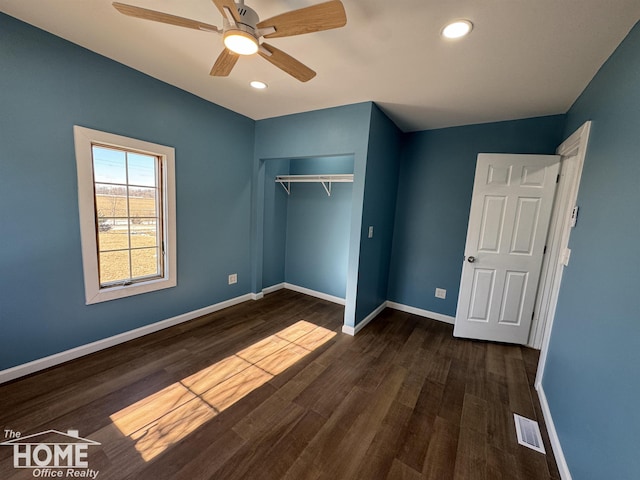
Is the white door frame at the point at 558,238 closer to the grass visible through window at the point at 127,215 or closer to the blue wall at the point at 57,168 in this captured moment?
the blue wall at the point at 57,168

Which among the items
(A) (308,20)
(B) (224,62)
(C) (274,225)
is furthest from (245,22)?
(C) (274,225)

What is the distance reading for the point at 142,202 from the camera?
2492 millimetres

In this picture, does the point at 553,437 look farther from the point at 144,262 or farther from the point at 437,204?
the point at 144,262

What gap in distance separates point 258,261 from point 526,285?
3318mm

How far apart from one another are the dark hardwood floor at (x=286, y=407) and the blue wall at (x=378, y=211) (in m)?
0.66

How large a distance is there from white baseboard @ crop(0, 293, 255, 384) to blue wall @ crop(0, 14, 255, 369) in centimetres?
5

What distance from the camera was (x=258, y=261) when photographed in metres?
3.67

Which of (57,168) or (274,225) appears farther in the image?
(274,225)

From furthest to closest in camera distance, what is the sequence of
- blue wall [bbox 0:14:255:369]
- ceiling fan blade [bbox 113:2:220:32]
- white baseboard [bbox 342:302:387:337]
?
white baseboard [bbox 342:302:387:337]
blue wall [bbox 0:14:255:369]
ceiling fan blade [bbox 113:2:220:32]

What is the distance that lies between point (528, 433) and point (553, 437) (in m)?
0.13

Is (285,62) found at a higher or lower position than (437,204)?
higher

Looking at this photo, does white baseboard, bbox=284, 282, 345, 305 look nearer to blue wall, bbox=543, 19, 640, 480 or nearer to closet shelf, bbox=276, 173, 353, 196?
closet shelf, bbox=276, 173, 353, 196

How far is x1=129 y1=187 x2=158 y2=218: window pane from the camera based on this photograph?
95.3 inches

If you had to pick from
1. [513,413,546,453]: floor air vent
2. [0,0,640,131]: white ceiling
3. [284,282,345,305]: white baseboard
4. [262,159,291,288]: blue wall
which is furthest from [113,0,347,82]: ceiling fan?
[284,282,345,305]: white baseboard
